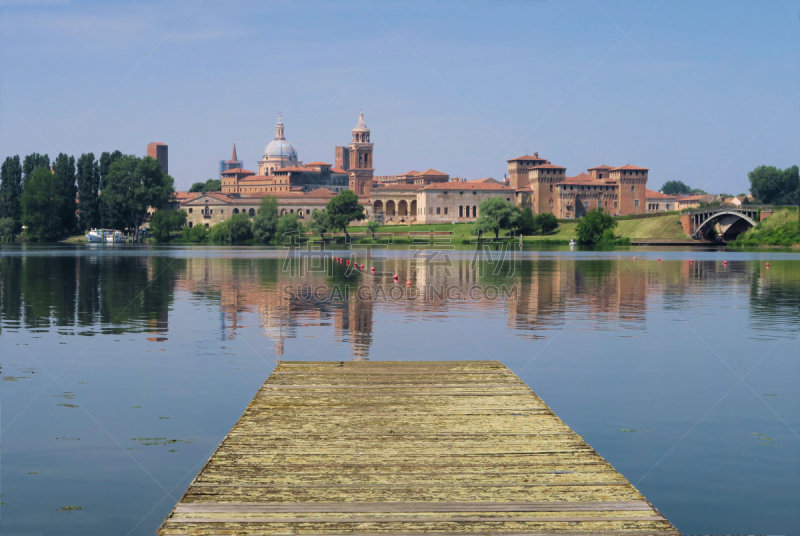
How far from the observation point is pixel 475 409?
1008 cm

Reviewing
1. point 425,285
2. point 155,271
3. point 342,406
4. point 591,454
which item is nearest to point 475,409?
point 342,406

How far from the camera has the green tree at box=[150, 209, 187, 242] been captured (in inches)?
4771

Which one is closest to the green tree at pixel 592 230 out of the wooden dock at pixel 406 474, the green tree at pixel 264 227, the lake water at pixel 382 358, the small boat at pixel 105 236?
the green tree at pixel 264 227

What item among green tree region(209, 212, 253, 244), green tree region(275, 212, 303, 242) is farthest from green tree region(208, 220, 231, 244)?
green tree region(275, 212, 303, 242)

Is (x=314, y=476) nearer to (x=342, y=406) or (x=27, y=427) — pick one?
(x=342, y=406)

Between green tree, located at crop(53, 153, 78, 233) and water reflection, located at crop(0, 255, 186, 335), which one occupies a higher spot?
green tree, located at crop(53, 153, 78, 233)

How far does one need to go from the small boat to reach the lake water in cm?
9027

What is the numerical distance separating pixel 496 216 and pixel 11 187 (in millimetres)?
65972

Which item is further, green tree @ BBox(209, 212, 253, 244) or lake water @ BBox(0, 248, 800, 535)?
green tree @ BBox(209, 212, 253, 244)

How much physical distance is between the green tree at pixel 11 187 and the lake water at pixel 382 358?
296 feet

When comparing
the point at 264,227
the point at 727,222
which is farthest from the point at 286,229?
the point at 727,222

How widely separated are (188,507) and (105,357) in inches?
389

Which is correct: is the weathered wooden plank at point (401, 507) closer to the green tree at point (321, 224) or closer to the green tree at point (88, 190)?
the green tree at point (88, 190)

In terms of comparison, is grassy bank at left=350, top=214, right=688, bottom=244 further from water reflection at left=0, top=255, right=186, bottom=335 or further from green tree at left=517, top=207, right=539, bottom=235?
water reflection at left=0, top=255, right=186, bottom=335
